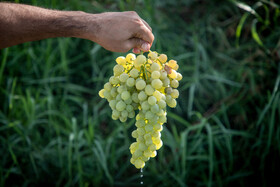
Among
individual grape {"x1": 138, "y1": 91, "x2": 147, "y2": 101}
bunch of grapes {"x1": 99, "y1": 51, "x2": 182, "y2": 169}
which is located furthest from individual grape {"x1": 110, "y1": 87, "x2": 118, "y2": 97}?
individual grape {"x1": 138, "y1": 91, "x2": 147, "y2": 101}

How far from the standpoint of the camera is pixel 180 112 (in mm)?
2006

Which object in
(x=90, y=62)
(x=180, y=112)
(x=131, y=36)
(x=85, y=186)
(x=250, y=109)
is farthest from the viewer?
(x=90, y=62)

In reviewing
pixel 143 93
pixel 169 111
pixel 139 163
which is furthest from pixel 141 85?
pixel 169 111

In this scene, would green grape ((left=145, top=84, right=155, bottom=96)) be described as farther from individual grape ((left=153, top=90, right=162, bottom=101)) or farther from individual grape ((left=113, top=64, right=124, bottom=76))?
individual grape ((left=113, top=64, right=124, bottom=76))

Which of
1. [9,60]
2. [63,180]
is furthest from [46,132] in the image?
[9,60]

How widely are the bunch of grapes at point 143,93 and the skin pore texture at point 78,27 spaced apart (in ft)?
0.22

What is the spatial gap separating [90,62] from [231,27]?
4.29 ft

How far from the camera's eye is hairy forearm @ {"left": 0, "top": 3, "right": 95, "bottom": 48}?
1.01 metres

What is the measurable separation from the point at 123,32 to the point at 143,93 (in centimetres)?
23

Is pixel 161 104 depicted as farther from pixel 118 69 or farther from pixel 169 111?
pixel 169 111

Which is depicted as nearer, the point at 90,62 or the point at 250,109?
the point at 250,109

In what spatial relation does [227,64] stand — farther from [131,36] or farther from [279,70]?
[131,36]

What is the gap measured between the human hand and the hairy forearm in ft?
0.33

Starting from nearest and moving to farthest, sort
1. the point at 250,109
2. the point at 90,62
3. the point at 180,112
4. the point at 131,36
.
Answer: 1. the point at 131,36
2. the point at 250,109
3. the point at 180,112
4. the point at 90,62
